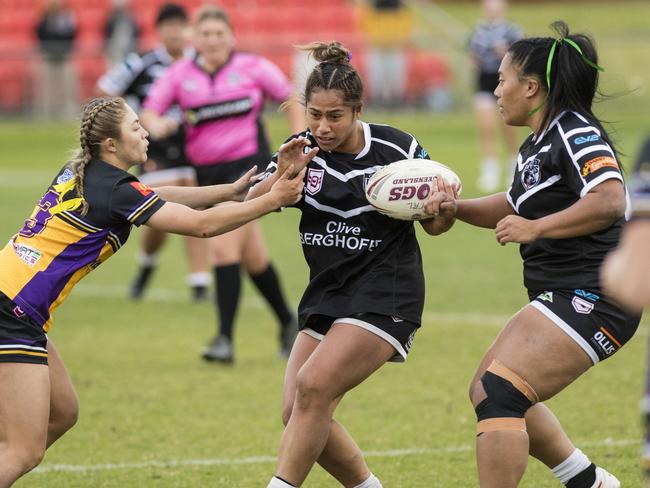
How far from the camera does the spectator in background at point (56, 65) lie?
21.2m

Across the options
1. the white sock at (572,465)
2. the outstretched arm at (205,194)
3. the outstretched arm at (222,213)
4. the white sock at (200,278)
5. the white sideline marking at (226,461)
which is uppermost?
the outstretched arm at (222,213)

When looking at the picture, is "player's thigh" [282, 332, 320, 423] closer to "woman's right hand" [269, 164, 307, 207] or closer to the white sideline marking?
"woman's right hand" [269, 164, 307, 207]

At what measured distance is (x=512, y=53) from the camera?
478cm

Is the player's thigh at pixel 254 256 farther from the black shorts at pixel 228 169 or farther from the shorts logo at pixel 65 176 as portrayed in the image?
the shorts logo at pixel 65 176

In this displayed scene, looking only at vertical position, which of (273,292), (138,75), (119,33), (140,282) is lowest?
(119,33)

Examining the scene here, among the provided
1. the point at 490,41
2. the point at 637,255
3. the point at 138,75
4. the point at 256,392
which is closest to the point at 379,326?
the point at 637,255

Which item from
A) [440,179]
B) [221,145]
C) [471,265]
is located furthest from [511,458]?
[471,265]

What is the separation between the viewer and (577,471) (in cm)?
493

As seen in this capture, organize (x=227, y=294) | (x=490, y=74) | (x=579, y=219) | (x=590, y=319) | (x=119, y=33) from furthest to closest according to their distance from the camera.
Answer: (x=119, y=33)
(x=490, y=74)
(x=227, y=294)
(x=590, y=319)
(x=579, y=219)

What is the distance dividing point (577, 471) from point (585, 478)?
51mm

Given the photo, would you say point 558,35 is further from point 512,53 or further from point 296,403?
point 296,403

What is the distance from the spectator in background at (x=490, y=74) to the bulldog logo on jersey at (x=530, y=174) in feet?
36.0

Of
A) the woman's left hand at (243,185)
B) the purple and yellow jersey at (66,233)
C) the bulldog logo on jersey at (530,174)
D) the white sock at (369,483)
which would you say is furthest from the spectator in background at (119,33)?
the bulldog logo on jersey at (530,174)

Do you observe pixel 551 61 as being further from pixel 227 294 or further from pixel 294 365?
pixel 227 294
